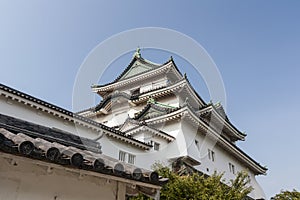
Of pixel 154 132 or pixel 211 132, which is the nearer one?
pixel 154 132

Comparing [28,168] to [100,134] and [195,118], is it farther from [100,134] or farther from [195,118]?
[195,118]

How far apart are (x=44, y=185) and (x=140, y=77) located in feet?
68.6

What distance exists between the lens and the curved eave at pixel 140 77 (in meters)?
23.4

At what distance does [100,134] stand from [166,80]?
10877 mm

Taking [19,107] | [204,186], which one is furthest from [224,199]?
[19,107]

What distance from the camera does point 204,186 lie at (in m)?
9.35

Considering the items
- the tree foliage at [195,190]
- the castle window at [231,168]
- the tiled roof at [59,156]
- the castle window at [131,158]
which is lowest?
the tiled roof at [59,156]

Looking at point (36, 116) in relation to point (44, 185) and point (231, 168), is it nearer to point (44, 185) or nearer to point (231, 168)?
point (44, 185)

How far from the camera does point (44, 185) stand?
12.9 feet

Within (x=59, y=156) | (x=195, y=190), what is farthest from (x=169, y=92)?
(x=59, y=156)

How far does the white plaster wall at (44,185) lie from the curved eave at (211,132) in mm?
12908

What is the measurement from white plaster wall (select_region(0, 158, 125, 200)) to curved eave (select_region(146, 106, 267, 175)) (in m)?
12.9

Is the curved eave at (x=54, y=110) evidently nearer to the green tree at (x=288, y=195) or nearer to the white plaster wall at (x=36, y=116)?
the white plaster wall at (x=36, y=116)

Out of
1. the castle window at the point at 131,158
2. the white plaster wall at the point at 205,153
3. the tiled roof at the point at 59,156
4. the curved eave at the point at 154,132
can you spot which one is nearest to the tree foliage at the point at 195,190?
the tiled roof at the point at 59,156
